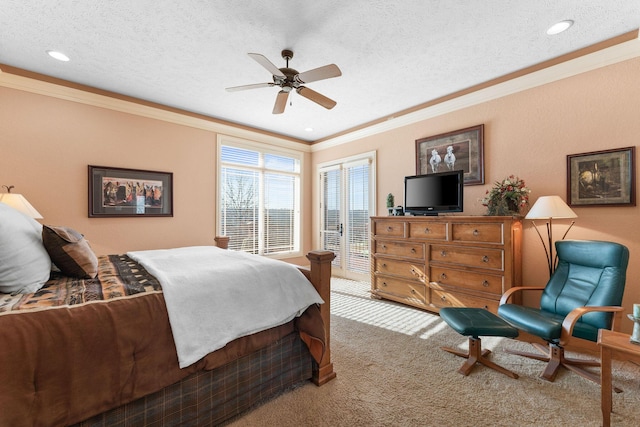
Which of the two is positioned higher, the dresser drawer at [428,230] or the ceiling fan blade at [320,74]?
the ceiling fan blade at [320,74]

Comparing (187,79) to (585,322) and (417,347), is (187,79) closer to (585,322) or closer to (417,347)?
(417,347)

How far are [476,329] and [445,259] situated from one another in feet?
4.46

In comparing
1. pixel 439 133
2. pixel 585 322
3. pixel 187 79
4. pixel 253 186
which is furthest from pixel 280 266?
pixel 253 186

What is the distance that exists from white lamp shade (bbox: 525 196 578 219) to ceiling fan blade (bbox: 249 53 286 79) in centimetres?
271

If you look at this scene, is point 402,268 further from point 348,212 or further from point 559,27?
point 559,27

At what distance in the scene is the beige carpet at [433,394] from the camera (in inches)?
67.2

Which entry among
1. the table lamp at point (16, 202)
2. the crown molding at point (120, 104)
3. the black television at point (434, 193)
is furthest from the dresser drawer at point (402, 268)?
the table lamp at point (16, 202)

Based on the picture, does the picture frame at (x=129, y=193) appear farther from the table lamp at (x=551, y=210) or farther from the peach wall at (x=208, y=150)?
the table lamp at (x=551, y=210)

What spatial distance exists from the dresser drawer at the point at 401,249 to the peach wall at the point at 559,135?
0.84m

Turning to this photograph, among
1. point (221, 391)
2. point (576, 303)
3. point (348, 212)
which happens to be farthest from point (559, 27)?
point (221, 391)

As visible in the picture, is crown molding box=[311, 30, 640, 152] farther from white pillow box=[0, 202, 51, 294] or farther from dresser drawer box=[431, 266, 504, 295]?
white pillow box=[0, 202, 51, 294]

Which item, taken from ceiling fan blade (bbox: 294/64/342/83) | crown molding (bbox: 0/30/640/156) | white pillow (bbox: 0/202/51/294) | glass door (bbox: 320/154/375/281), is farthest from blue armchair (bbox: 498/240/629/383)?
white pillow (bbox: 0/202/51/294)

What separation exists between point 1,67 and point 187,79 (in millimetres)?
1907

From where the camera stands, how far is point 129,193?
3879mm
